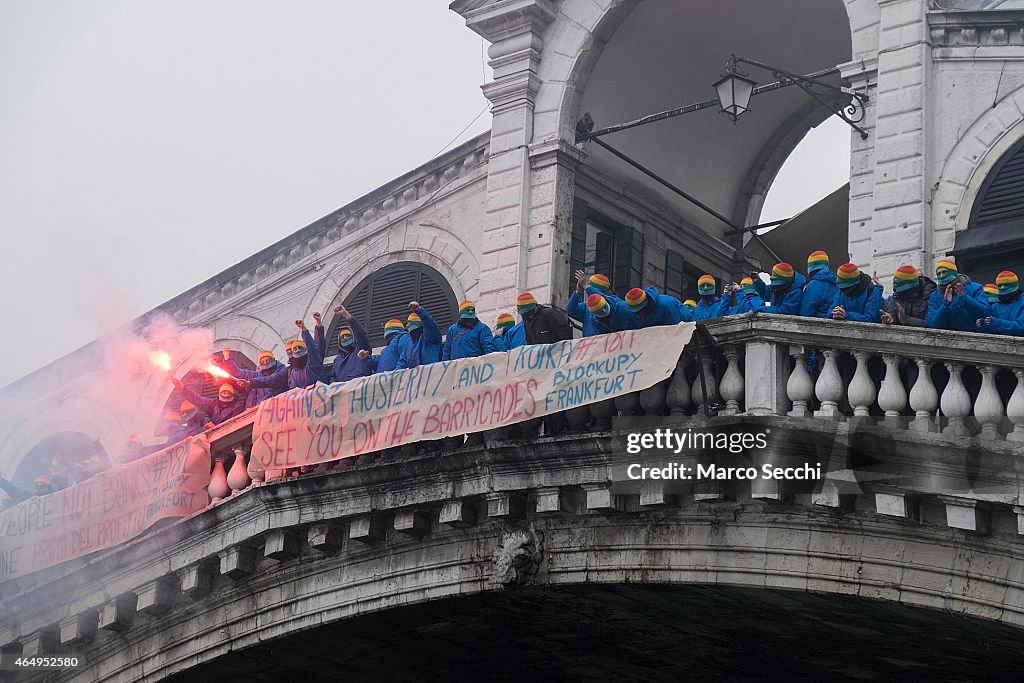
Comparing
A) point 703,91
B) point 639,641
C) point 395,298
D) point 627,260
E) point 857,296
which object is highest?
point 703,91

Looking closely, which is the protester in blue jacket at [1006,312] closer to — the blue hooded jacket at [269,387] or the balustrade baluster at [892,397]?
the balustrade baluster at [892,397]

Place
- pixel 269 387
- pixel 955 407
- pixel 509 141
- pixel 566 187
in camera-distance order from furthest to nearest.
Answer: pixel 509 141 → pixel 566 187 → pixel 269 387 → pixel 955 407

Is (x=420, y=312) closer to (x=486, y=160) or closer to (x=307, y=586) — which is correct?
(x=307, y=586)

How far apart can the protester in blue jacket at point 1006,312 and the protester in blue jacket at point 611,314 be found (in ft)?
10.5

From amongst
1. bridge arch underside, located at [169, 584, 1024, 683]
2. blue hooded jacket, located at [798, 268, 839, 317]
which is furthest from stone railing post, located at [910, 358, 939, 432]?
bridge arch underside, located at [169, 584, 1024, 683]

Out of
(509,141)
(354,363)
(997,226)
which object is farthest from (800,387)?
(509,141)

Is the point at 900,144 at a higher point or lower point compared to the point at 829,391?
higher

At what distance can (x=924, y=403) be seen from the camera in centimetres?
1410

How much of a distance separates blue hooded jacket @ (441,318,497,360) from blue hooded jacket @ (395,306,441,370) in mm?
294

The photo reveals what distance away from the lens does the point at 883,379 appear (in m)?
14.6

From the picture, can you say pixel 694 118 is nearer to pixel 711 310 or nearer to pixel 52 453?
pixel 711 310

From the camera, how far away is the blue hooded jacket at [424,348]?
17938mm

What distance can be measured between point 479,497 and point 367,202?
26.6 feet

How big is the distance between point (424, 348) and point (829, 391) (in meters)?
5.09
